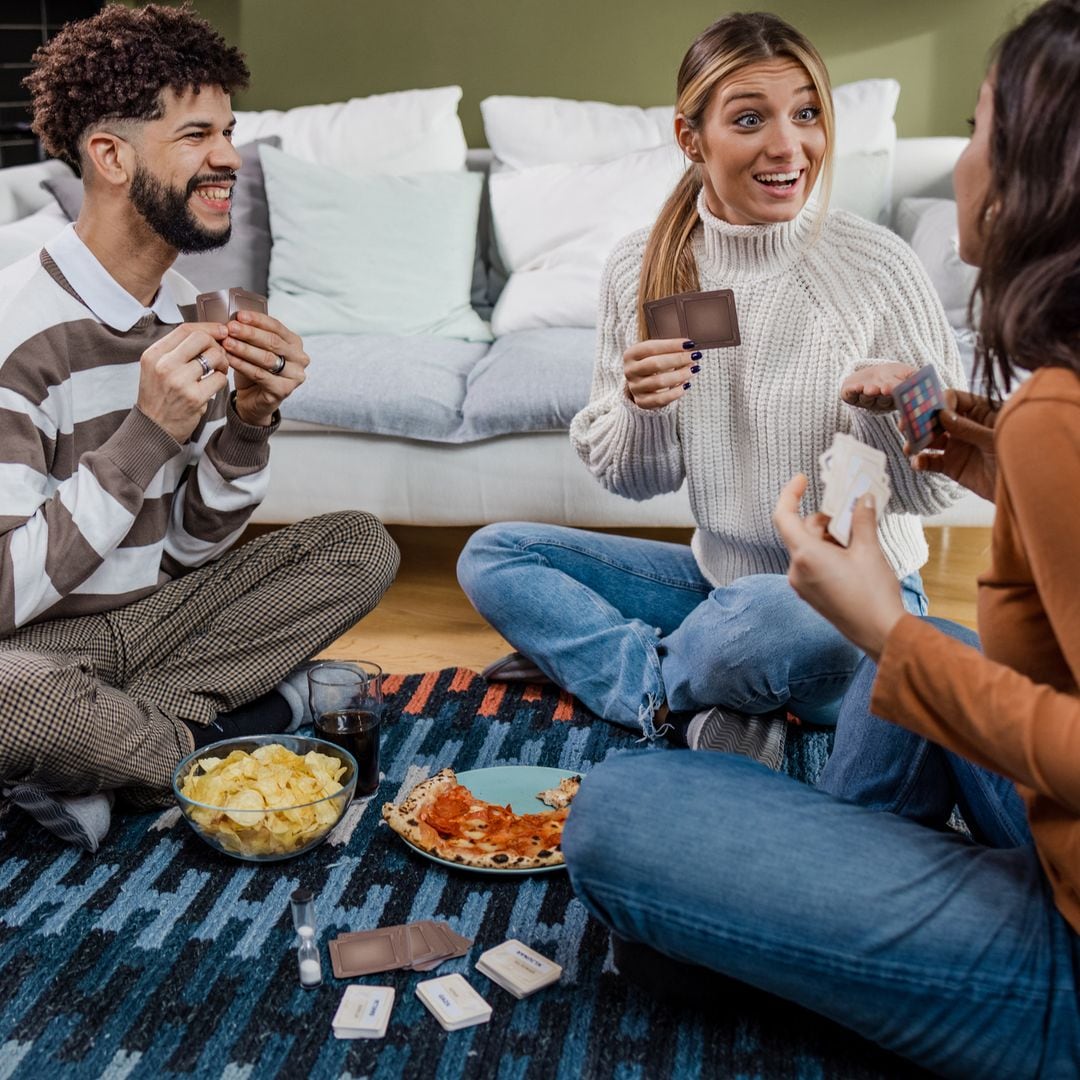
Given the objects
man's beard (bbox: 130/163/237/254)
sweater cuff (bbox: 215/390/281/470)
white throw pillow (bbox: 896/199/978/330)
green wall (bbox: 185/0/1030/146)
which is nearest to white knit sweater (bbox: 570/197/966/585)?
sweater cuff (bbox: 215/390/281/470)

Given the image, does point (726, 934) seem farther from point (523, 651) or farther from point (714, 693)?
point (523, 651)

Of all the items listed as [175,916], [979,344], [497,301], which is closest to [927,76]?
[497,301]

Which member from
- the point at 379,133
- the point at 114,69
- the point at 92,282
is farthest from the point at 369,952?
the point at 379,133

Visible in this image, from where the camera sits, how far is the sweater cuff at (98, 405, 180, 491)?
6.15 ft

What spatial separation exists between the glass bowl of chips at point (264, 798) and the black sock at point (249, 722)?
0.19 m

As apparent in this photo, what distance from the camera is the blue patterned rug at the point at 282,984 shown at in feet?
4.65

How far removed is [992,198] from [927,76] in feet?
10.1

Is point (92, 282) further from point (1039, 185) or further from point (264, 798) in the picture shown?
point (1039, 185)

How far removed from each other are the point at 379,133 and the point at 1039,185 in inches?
113

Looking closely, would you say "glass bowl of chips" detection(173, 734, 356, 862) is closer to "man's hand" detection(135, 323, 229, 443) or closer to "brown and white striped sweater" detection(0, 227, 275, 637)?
"brown and white striped sweater" detection(0, 227, 275, 637)

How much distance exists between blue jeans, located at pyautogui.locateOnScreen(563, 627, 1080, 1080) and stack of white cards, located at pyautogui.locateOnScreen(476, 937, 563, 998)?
24cm

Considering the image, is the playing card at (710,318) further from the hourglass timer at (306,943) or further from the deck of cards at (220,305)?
the hourglass timer at (306,943)

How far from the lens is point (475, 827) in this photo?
72.2 inches

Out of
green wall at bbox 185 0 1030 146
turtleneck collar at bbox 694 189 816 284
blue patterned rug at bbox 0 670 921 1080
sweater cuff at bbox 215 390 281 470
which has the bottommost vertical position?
blue patterned rug at bbox 0 670 921 1080
